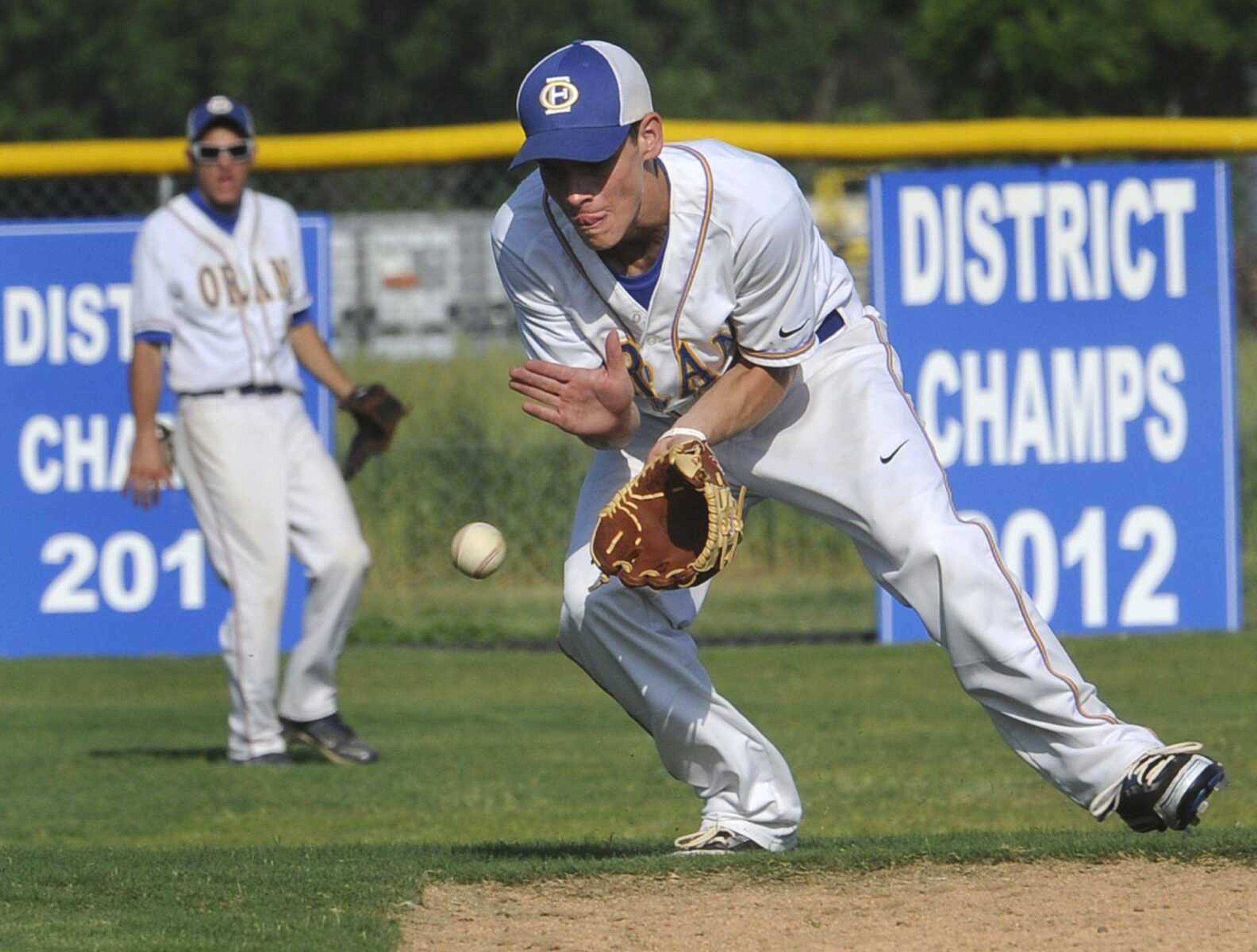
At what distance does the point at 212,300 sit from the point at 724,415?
128 inches

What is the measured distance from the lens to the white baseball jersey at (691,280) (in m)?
4.81

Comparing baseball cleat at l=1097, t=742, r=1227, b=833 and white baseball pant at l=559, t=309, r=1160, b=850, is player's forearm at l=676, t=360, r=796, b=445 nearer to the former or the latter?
white baseball pant at l=559, t=309, r=1160, b=850

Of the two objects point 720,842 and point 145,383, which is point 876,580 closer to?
point 720,842

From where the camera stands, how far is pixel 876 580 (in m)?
5.08

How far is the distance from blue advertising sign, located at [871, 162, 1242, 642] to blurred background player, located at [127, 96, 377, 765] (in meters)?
2.94

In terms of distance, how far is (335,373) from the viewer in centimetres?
785

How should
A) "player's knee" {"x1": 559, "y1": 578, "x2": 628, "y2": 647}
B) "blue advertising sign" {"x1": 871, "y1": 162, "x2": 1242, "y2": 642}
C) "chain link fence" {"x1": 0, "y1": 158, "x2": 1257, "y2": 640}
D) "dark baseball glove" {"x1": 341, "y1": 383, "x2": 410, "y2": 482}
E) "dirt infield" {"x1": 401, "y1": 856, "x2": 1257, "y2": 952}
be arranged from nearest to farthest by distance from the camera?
"dirt infield" {"x1": 401, "y1": 856, "x2": 1257, "y2": 952} < "player's knee" {"x1": 559, "y1": 578, "x2": 628, "y2": 647} < "dark baseball glove" {"x1": 341, "y1": 383, "x2": 410, "y2": 482} < "blue advertising sign" {"x1": 871, "y1": 162, "x2": 1242, "y2": 642} < "chain link fence" {"x1": 0, "y1": 158, "x2": 1257, "y2": 640}

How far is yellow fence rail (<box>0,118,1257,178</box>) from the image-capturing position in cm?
Answer: 967

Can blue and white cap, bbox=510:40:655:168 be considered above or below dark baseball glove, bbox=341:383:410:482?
above

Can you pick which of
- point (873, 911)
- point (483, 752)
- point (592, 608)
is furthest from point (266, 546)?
point (873, 911)

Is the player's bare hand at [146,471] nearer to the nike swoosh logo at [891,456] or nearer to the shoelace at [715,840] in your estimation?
the shoelace at [715,840]

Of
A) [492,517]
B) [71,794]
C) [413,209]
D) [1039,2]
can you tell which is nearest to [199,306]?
[71,794]

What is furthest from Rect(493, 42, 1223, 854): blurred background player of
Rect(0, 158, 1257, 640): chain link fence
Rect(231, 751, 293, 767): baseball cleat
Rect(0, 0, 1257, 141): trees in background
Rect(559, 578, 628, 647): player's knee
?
Rect(0, 0, 1257, 141): trees in background

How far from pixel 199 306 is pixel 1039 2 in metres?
24.5
